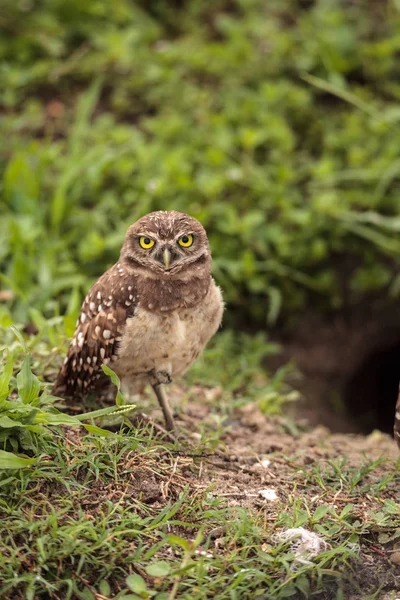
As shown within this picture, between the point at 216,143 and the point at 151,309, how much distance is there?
2.92m

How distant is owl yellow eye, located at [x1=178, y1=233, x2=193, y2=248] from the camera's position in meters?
3.66

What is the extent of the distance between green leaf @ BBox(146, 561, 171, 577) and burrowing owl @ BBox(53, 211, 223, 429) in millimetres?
1079

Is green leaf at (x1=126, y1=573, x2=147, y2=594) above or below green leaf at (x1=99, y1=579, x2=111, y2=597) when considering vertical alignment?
above

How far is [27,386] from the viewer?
3.14 metres

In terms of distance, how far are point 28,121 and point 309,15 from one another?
2759mm

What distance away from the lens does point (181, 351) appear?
3.66 meters

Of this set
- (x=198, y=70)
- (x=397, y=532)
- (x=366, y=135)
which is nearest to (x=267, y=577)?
(x=397, y=532)

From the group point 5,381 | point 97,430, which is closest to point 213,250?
point 97,430

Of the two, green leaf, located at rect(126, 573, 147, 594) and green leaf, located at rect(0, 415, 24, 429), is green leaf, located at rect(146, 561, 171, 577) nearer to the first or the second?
green leaf, located at rect(126, 573, 147, 594)

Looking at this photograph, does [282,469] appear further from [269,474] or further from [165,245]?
[165,245]

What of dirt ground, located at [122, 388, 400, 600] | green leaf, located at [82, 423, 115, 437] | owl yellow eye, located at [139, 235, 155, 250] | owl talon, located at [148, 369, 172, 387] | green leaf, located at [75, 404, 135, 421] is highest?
owl yellow eye, located at [139, 235, 155, 250]

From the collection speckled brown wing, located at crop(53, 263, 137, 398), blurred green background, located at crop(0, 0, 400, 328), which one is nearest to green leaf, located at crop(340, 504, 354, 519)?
speckled brown wing, located at crop(53, 263, 137, 398)

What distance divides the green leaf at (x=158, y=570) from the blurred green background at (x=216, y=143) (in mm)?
2221

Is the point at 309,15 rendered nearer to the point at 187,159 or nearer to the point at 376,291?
the point at 187,159
